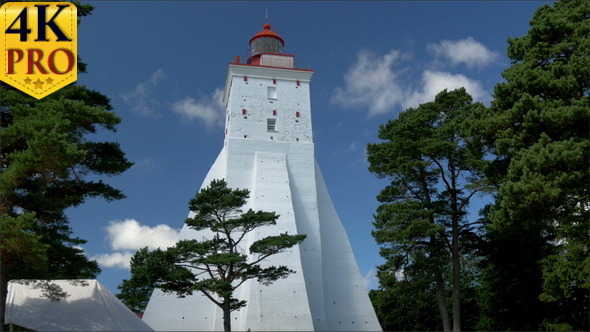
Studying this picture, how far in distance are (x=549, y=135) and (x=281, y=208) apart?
38.1ft

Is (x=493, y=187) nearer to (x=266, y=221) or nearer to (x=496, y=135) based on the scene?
(x=496, y=135)

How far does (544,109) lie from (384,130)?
32.1 ft

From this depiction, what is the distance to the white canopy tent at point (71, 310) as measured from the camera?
1360 cm

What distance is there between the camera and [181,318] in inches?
722

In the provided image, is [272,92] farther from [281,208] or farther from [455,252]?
[455,252]

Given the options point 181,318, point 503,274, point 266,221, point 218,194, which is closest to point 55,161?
point 218,194

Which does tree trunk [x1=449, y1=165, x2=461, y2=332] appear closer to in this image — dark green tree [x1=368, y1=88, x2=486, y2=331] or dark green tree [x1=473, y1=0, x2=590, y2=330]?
dark green tree [x1=368, y1=88, x2=486, y2=331]

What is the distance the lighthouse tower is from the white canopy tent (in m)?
3.51

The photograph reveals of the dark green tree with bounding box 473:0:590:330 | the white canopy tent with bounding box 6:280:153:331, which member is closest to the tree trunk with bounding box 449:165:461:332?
the dark green tree with bounding box 473:0:590:330

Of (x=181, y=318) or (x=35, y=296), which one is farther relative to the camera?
(x=181, y=318)

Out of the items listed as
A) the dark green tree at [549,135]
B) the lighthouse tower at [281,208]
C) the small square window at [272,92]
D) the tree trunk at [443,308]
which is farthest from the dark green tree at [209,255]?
the small square window at [272,92]

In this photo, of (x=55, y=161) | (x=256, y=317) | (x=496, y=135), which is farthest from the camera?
(x=256, y=317)

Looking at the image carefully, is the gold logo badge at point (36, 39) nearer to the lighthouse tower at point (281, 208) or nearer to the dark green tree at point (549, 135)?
the dark green tree at point (549, 135)

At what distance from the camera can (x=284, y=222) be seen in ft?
65.8
